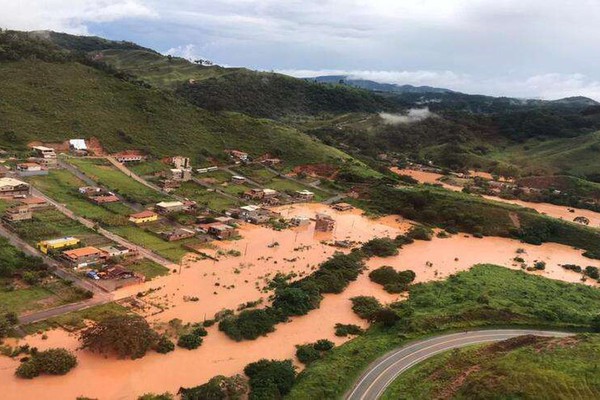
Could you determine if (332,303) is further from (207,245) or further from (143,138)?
A: (143,138)

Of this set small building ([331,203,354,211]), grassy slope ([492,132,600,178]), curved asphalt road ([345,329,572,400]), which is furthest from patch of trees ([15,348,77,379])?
grassy slope ([492,132,600,178])


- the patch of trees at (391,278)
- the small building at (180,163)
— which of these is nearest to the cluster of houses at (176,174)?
the small building at (180,163)

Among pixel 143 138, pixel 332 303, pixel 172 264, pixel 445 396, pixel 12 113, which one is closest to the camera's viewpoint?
pixel 445 396

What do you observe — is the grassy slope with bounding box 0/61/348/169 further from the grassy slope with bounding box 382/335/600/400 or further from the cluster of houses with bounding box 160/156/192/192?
the grassy slope with bounding box 382/335/600/400

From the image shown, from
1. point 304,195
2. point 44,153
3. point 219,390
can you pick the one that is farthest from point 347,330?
point 44,153

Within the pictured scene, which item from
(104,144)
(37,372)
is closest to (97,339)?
(37,372)

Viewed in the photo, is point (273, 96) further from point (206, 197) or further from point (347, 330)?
point (347, 330)
